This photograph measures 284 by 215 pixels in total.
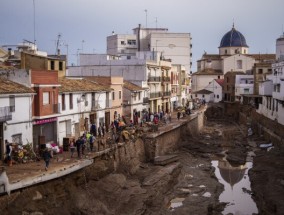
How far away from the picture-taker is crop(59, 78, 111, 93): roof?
3644 cm

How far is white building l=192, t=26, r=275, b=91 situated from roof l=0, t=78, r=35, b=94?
78.2m

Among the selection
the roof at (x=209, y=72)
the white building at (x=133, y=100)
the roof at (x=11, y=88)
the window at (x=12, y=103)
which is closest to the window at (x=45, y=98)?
the roof at (x=11, y=88)

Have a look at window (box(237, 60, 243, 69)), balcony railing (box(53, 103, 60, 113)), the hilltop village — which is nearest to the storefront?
the hilltop village

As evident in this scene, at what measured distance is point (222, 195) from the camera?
33.8m

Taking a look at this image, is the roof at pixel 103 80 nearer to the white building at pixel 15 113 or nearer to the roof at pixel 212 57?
the white building at pixel 15 113

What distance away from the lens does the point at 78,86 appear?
128ft

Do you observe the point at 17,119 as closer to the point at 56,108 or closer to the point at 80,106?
the point at 56,108

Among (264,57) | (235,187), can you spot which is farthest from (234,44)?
(235,187)

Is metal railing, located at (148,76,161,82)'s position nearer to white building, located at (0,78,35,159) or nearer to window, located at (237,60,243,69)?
white building, located at (0,78,35,159)

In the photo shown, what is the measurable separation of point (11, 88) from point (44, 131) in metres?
4.77

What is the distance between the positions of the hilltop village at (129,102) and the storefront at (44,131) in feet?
0.24

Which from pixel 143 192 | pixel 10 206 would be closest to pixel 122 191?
pixel 143 192

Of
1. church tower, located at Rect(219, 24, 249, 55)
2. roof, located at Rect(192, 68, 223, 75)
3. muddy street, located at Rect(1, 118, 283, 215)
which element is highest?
church tower, located at Rect(219, 24, 249, 55)

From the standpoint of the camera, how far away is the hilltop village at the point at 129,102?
2955 centimetres
